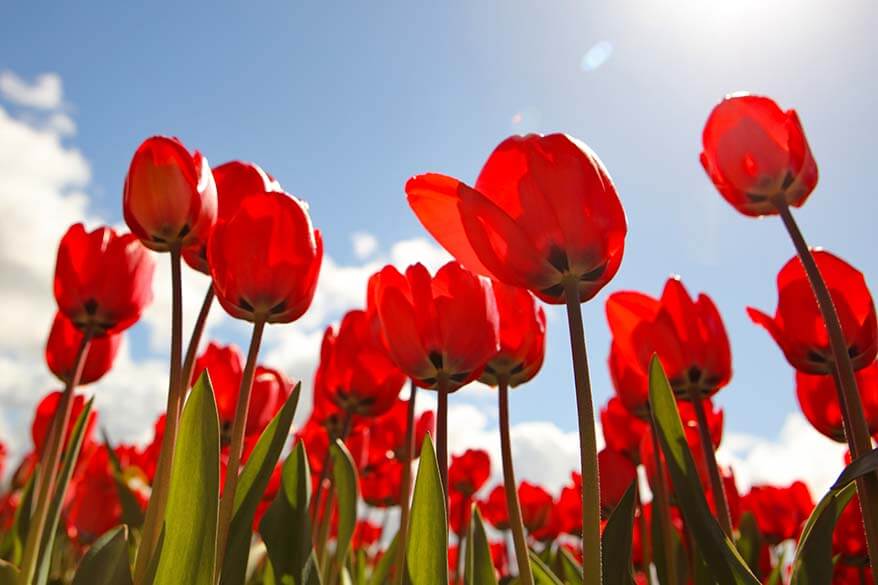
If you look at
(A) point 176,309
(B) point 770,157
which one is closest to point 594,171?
(B) point 770,157

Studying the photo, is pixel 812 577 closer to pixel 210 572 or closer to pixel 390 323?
pixel 390 323

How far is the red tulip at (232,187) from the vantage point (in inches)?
69.2

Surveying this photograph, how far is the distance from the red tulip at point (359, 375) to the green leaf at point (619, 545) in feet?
3.02

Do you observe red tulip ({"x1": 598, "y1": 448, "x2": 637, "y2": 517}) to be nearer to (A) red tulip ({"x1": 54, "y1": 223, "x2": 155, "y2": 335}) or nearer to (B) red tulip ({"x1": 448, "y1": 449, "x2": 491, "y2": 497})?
(A) red tulip ({"x1": 54, "y1": 223, "x2": 155, "y2": 335})

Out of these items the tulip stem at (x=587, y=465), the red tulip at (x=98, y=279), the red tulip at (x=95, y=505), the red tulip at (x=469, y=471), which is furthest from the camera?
the red tulip at (x=469, y=471)

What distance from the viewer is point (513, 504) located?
52.7 inches

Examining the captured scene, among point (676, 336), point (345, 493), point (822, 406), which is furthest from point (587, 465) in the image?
point (822, 406)

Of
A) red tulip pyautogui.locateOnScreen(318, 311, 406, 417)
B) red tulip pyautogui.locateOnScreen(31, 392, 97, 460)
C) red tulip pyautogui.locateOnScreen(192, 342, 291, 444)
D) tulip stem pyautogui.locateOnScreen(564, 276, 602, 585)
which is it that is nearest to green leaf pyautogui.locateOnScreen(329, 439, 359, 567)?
red tulip pyautogui.locateOnScreen(318, 311, 406, 417)

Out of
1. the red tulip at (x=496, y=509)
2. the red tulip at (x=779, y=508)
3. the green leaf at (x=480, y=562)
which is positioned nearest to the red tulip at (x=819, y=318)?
the green leaf at (x=480, y=562)

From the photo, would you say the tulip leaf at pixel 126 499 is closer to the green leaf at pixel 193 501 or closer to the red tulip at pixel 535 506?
the green leaf at pixel 193 501

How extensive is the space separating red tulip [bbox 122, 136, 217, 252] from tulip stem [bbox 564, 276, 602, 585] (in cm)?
101

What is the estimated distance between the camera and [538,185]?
1.15 metres

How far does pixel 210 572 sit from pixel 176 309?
Answer: 2.00 ft

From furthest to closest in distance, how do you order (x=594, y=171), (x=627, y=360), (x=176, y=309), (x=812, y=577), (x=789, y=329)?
(x=627, y=360), (x=789, y=329), (x=176, y=309), (x=812, y=577), (x=594, y=171)
